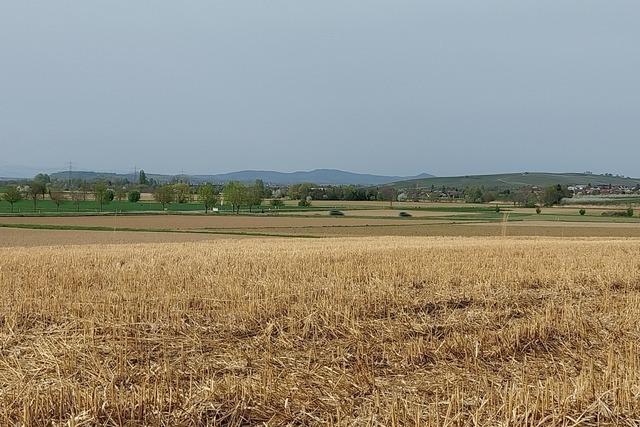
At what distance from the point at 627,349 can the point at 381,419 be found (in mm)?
4493

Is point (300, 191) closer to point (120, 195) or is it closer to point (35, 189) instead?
point (120, 195)

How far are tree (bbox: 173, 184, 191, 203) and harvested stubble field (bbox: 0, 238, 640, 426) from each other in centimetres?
14682

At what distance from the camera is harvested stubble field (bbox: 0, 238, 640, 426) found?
18.8ft

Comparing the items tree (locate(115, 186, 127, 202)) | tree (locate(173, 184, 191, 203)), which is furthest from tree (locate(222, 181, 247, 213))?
tree (locate(115, 186, 127, 202))

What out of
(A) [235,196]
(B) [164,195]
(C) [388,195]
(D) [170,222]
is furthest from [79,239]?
(C) [388,195]

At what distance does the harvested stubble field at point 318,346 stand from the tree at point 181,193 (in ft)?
482

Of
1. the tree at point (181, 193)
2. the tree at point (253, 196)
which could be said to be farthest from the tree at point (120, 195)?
the tree at point (253, 196)

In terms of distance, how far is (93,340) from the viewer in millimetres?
8680

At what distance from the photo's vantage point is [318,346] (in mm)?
8773

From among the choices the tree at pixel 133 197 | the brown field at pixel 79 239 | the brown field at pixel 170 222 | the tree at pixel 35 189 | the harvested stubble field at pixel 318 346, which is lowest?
the brown field at pixel 170 222

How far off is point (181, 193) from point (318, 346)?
522ft

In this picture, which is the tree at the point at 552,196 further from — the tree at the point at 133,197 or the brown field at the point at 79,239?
the brown field at the point at 79,239

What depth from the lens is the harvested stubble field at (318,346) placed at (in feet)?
18.8

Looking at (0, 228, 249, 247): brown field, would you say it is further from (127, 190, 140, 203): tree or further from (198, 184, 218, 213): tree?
(127, 190, 140, 203): tree
